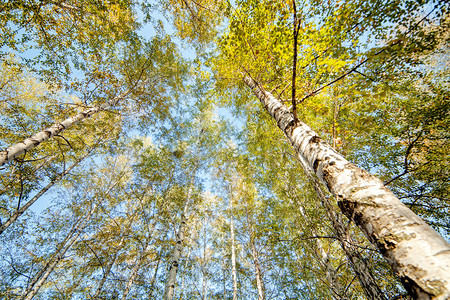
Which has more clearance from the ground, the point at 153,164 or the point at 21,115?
the point at 21,115

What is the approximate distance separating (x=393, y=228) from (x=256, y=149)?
542cm

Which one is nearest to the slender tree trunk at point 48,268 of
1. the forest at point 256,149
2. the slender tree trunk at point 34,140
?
the forest at point 256,149

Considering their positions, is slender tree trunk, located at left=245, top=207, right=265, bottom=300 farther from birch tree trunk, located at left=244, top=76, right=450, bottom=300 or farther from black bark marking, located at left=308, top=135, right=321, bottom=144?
birch tree trunk, located at left=244, top=76, right=450, bottom=300

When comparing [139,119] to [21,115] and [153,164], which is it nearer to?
[153,164]

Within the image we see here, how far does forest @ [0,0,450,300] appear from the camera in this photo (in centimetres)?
155

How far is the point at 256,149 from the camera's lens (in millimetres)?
6199

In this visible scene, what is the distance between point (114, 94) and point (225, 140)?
656 cm

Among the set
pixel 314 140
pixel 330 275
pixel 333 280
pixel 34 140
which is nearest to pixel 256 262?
pixel 330 275

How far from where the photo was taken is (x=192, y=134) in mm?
10328

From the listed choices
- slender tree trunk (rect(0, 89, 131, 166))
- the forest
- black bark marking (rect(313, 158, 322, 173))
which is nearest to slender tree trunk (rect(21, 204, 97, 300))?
the forest

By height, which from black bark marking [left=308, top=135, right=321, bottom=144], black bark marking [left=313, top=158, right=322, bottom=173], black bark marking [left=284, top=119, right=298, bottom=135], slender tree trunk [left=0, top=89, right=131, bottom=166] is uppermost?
slender tree trunk [left=0, top=89, right=131, bottom=166]

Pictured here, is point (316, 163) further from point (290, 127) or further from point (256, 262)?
point (256, 262)

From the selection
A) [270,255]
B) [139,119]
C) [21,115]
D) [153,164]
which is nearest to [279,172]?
[270,255]

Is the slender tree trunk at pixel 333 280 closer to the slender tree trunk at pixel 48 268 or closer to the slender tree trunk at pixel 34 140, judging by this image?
the slender tree trunk at pixel 34 140
